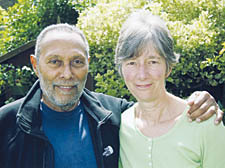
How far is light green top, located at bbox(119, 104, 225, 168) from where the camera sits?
1968 mm

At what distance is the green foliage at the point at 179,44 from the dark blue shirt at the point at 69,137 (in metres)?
1.53

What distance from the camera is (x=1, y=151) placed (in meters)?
2.21

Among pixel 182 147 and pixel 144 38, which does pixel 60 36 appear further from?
pixel 182 147

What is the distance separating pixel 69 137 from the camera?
2.32 m

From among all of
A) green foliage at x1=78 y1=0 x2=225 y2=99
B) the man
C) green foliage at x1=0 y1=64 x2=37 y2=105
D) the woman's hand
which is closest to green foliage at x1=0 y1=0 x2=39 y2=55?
green foliage at x1=0 y1=64 x2=37 y2=105

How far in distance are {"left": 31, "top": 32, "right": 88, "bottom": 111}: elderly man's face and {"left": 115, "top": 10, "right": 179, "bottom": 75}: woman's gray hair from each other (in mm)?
380

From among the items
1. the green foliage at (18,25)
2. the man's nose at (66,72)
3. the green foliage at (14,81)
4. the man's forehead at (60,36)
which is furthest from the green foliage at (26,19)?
the man's nose at (66,72)

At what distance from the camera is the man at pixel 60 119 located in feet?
7.22

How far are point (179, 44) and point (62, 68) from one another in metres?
2.04

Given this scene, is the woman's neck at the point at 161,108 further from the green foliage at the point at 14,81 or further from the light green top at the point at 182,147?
the green foliage at the point at 14,81

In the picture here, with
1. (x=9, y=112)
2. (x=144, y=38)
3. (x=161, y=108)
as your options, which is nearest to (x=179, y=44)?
(x=161, y=108)

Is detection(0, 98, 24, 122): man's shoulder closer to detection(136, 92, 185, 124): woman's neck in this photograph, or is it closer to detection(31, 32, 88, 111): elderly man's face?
detection(31, 32, 88, 111): elderly man's face

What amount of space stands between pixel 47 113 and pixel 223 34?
280 centimetres

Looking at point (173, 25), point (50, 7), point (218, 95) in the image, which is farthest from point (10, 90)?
point (218, 95)
